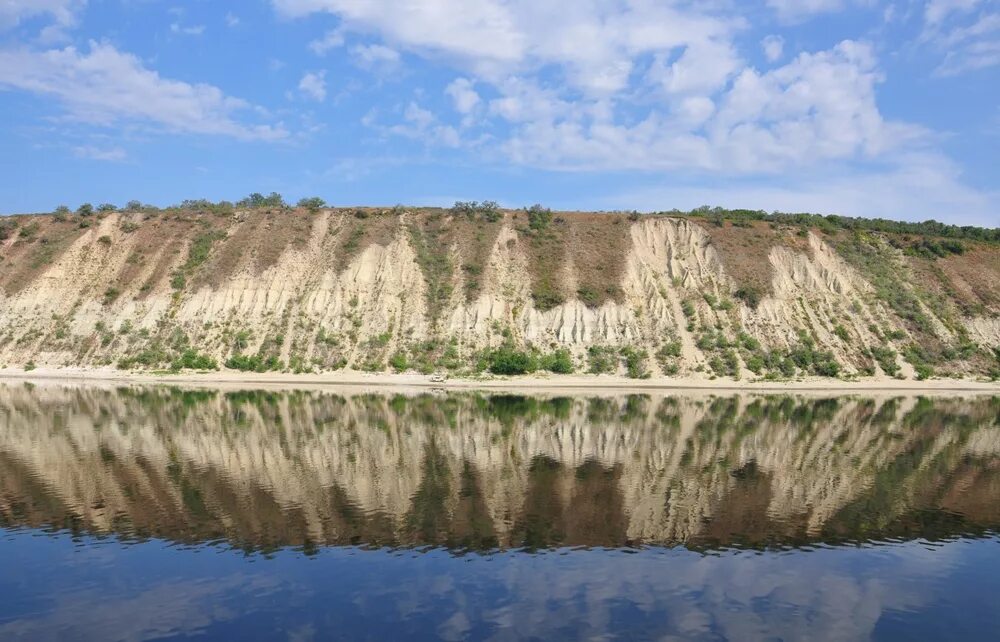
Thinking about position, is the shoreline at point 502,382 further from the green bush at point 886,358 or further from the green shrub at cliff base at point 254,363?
the green bush at point 886,358

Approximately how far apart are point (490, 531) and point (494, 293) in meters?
43.1

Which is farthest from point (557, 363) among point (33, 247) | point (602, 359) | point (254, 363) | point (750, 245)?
point (33, 247)

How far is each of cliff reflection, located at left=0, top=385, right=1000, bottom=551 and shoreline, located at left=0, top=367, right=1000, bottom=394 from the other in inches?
400

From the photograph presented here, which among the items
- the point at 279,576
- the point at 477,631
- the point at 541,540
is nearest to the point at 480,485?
the point at 541,540

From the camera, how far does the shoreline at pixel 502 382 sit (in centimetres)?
5119

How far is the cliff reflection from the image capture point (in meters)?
19.0

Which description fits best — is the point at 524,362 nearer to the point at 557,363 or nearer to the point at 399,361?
the point at 557,363

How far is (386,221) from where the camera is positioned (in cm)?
Result: 6969

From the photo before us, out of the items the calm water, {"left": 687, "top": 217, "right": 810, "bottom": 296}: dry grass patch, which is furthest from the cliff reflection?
{"left": 687, "top": 217, "right": 810, "bottom": 296}: dry grass patch

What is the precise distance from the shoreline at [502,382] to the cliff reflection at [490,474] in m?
10.1

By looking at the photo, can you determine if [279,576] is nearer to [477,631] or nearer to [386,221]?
[477,631]

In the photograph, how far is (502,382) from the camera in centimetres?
5200

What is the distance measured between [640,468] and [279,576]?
14.1 metres

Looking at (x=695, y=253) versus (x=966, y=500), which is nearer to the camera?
(x=966, y=500)
